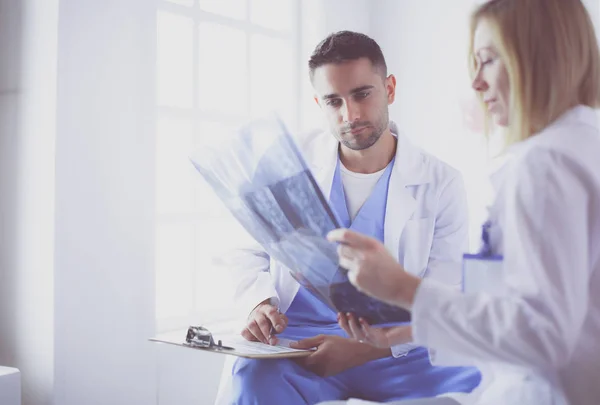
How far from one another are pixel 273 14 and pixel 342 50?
1.00 metres

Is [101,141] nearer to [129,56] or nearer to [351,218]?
[129,56]

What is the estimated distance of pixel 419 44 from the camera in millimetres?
2504

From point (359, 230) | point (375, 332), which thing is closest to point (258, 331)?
point (359, 230)

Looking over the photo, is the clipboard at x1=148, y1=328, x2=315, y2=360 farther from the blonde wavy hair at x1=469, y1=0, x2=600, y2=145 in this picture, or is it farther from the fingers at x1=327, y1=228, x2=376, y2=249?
the blonde wavy hair at x1=469, y1=0, x2=600, y2=145

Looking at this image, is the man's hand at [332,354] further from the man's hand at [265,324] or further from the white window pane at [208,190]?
the white window pane at [208,190]

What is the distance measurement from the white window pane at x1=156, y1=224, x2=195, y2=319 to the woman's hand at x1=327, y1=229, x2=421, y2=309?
1.41 m

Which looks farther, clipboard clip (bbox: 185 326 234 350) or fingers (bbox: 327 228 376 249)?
clipboard clip (bbox: 185 326 234 350)

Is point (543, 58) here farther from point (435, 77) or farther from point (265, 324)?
point (435, 77)

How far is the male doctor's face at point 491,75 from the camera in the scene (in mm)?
813

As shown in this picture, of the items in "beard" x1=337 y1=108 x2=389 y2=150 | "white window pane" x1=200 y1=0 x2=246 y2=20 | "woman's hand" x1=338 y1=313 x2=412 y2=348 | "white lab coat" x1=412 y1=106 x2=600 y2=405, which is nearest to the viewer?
"white lab coat" x1=412 y1=106 x2=600 y2=405

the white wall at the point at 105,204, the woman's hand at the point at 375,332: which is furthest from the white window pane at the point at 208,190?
the woman's hand at the point at 375,332

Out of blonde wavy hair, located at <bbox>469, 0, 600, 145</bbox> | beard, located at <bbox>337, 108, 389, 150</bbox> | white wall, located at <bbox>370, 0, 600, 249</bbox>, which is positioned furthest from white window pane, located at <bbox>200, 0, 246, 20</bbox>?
blonde wavy hair, located at <bbox>469, 0, 600, 145</bbox>

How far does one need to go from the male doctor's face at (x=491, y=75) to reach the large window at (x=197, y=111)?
1.39m

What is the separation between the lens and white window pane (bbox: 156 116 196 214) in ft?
7.07
